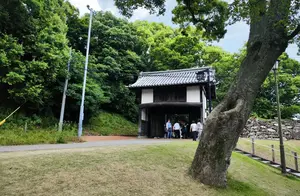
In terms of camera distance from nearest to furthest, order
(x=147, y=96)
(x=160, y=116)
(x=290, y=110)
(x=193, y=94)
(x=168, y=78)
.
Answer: (x=193, y=94)
(x=147, y=96)
(x=168, y=78)
(x=160, y=116)
(x=290, y=110)

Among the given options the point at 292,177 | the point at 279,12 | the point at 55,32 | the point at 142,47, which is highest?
the point at 142,47

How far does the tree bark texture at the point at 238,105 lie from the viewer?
Answer: 5.74 m

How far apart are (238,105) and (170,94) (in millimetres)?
14018

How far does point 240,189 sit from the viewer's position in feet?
19.2

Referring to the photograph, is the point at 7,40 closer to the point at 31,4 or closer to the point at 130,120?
the point at 31,4

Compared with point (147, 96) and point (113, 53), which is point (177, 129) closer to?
point (147, 96)

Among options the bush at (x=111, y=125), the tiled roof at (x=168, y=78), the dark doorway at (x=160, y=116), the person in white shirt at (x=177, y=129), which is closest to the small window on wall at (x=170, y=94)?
the tiled roof at (x=168, y=78)

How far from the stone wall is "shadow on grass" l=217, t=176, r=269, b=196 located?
54.8ft

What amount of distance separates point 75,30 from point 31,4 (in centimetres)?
1163

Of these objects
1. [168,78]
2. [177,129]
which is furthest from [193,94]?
[177,129]

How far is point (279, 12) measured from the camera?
600cm

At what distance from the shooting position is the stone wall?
20.6 metres

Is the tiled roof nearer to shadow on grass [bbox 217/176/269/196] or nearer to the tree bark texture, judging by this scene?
the tree bark texture

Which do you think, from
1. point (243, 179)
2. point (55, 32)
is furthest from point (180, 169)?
point (55, 32)
